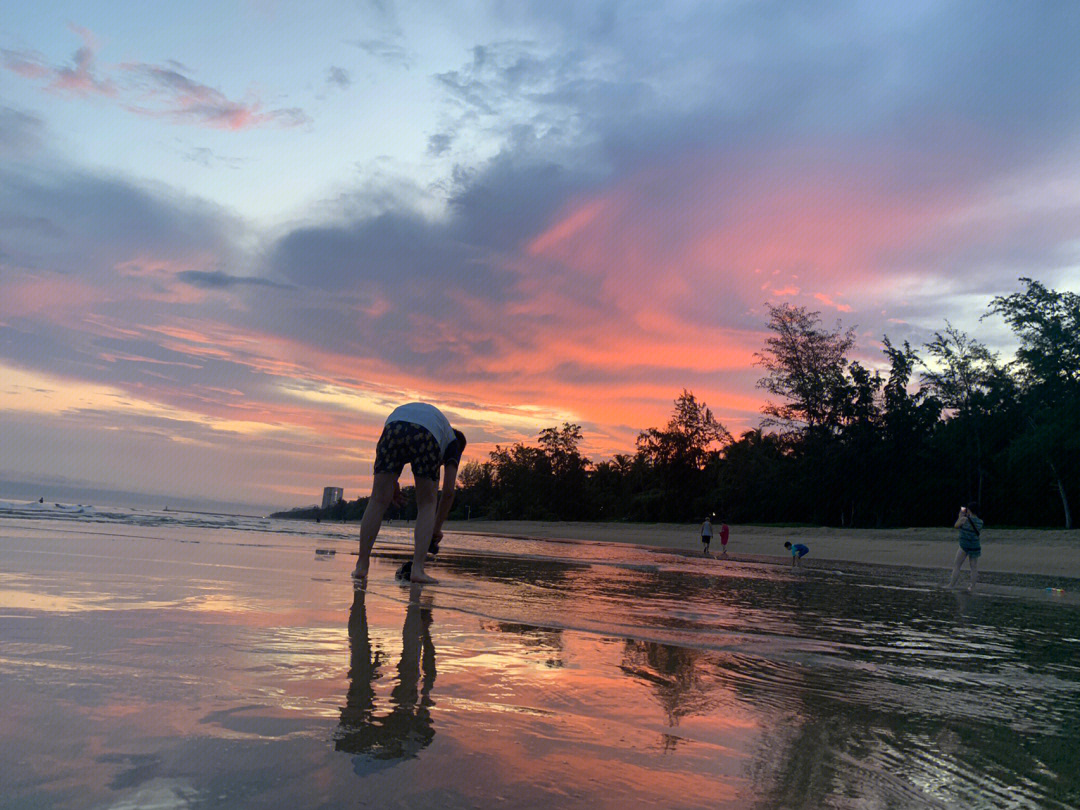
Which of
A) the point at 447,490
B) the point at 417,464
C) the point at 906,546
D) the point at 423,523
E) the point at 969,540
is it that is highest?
the point at 417,464

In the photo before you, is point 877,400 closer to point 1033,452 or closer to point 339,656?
point 1033,452

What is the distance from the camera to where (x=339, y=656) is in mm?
2432

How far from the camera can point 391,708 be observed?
184cm

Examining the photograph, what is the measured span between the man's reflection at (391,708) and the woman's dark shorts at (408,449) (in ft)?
7.25

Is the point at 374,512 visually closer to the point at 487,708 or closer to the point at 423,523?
the point at 423,523

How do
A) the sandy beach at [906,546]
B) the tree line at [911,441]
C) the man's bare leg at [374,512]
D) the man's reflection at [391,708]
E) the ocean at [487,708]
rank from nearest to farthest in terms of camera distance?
1. the ocean at [487,708]
2. the man's reflection at [391,708]
3. the man's bare leg at [374,512]
4. the sandy beach at [906,546]
5. the tree line at [911,441]

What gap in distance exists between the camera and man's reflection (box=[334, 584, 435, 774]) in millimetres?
1499

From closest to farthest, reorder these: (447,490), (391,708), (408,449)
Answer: (391,708) → (408,449) → (447,490)

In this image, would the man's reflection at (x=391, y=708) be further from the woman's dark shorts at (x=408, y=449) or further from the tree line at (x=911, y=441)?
the tree line at (x=911, y=441)

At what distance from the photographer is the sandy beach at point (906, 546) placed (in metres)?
22.4

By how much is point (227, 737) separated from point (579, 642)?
1892mm

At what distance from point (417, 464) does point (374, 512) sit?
579 millimetres

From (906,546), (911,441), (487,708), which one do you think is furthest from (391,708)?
(911,441)

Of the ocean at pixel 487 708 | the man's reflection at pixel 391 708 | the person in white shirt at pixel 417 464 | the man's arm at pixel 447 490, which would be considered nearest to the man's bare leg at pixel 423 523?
the person in white shirt at pixel 417 464
